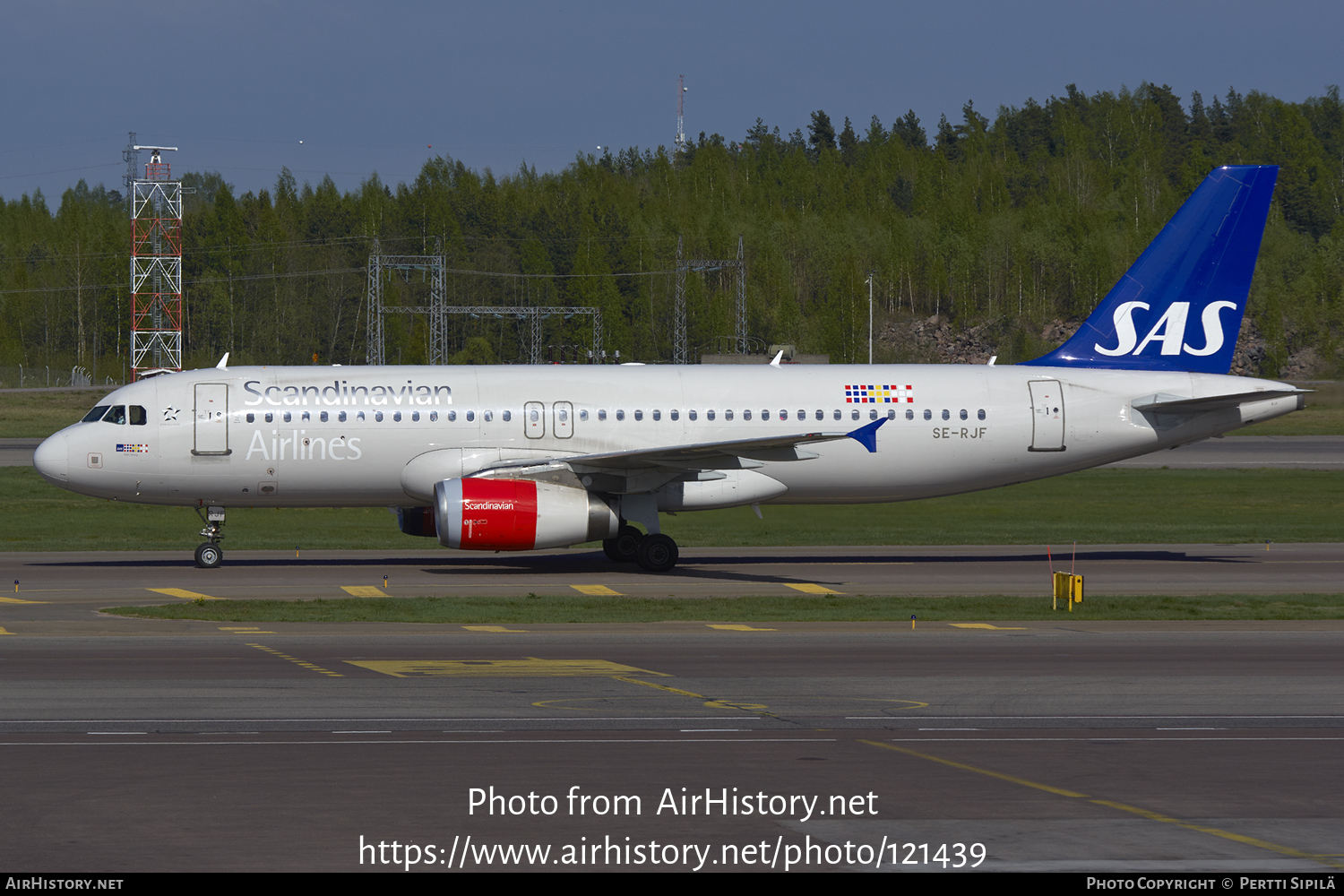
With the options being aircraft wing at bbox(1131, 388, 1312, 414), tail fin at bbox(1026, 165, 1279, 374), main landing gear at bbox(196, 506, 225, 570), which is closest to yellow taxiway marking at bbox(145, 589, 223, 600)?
main landing gear at bbox(196, 506, 225, 570)

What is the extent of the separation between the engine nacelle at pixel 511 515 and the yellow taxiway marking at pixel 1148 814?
1602cm

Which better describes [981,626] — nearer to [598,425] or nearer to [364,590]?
[598,425]

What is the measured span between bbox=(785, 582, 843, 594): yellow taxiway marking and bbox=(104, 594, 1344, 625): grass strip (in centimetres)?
110

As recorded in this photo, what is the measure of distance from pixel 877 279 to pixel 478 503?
12964 cm

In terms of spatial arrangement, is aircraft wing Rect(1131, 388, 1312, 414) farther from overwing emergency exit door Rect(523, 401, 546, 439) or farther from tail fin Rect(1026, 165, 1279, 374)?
overwing emergency exit door Rect(523, 401, 546, 439)

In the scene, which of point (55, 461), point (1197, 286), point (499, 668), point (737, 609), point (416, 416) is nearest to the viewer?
point (499, 668)

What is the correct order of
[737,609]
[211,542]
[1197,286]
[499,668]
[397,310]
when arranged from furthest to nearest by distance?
1. [397,310]
2. [1197,286]
3. [211,542]
4. [737,609]
5. [499,668]

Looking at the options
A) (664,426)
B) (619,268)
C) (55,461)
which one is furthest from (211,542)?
(619,268)

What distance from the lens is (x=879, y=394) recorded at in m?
33.4

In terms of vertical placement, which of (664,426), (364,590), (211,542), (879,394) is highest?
(879,394)

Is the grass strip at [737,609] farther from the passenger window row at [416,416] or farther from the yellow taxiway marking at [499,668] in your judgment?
the passenger window row at [416,416]

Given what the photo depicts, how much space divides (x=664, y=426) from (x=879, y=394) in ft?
16.2

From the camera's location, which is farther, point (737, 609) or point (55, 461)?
point (55, 461)
